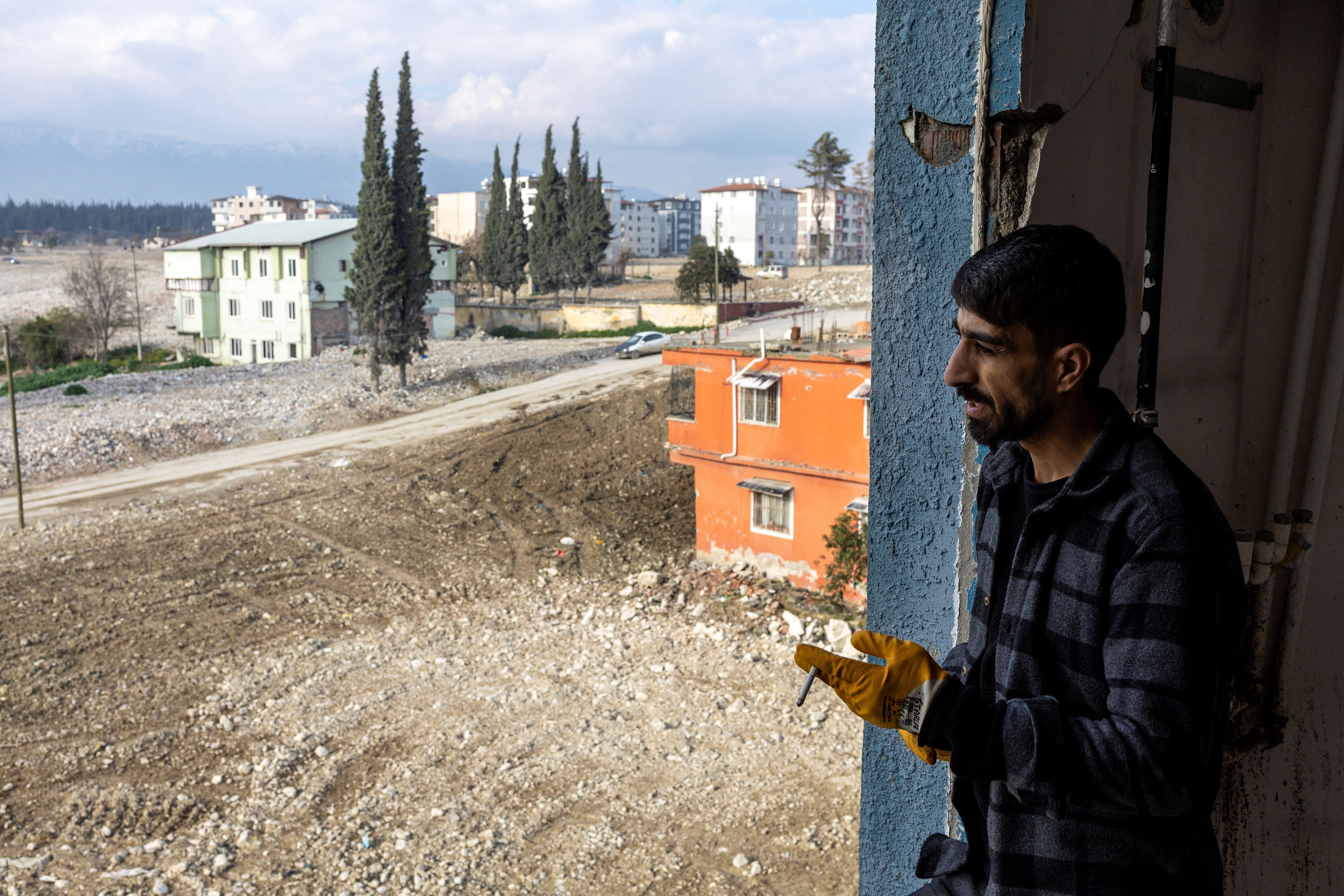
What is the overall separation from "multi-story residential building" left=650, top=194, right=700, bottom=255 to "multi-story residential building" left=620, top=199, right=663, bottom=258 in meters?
0.68

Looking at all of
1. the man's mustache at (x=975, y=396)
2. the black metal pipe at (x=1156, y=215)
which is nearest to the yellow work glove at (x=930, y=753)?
the man's mustache at (x=975, y=396)

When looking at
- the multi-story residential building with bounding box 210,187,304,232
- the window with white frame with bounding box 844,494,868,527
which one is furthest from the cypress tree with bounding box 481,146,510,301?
the multi-story residential building with bounding box 210,187,304,232

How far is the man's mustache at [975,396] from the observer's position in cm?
169

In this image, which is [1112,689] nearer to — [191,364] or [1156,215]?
[1156,215]

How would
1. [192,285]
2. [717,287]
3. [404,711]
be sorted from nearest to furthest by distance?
[404,711] < [717,287] < [192,285]

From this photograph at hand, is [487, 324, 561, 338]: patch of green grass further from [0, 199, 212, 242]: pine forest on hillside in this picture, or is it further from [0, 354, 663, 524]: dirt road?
[0, 199, 212, 242]: pine forest on hillside

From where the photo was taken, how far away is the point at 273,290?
3606cm

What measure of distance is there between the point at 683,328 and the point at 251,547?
24359 mm

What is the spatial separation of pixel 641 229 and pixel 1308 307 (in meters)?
100.0

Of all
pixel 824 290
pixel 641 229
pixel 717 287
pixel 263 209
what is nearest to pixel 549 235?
pixel 824 290

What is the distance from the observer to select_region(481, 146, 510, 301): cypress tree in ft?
148

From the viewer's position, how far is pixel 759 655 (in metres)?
11.5

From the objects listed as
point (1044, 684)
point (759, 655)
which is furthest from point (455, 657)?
point (1044, 684)

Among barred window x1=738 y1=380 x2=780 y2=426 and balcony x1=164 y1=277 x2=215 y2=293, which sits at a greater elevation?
balcony x1=164 y1=277 x2=215 y2=293
